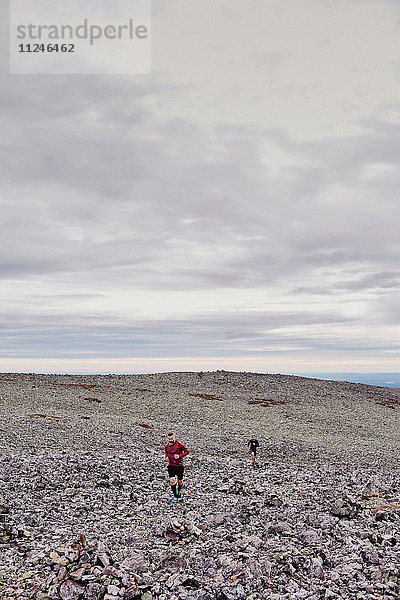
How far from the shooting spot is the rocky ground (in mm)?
10898

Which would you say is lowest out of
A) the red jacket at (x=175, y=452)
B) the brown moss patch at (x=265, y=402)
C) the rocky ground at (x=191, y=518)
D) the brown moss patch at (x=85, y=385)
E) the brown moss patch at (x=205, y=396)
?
the brown moss patch at (x=265, y=402)

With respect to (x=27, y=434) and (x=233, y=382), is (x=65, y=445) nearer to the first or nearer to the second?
(x=27, y=434)

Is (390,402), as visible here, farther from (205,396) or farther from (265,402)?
(205,396)

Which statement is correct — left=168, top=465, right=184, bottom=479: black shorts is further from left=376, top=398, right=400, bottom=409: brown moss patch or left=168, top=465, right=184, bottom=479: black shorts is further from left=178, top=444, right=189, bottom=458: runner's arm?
left=376, top=398, right=400, bottom=409: brown moss patch

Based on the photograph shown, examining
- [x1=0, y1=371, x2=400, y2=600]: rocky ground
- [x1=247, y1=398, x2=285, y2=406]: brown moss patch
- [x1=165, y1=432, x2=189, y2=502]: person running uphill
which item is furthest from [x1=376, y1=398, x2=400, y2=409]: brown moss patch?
[x1=165, y1=432, x2=189, y2=502]: person running uphill

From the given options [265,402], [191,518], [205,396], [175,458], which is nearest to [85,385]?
[205,396]

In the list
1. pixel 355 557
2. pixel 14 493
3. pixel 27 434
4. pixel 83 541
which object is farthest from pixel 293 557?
pixel 27 434

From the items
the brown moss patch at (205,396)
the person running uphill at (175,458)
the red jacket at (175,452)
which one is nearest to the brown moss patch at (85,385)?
the brown moss patch at (205,396)

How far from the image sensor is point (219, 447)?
30.5m

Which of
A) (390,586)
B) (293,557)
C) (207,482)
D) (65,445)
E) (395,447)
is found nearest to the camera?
(390,586)

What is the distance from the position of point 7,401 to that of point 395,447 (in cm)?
4251

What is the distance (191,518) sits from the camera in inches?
597

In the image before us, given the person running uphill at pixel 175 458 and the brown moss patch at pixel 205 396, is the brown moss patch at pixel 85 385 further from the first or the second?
the person running uphill at pixel 175 458

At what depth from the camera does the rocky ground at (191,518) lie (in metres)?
10.9
